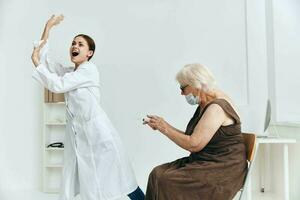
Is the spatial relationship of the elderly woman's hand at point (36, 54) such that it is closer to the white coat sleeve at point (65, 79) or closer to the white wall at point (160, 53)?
the white coat sleeve at point (65, 79)

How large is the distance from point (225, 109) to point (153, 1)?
6.44 ft

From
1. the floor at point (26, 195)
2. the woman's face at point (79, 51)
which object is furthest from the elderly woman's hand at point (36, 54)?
the floor at point (26, 195)

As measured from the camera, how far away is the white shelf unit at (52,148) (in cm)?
329

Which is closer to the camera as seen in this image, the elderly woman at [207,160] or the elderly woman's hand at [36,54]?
the elderly woman at [207,160]

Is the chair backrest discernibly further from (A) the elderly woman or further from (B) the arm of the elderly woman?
(B) the arm of the elderly woman

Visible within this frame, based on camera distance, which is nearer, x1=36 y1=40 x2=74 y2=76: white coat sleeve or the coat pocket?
the coat pocket

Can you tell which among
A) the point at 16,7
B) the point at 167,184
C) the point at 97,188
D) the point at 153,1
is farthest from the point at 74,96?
the point at 16,7

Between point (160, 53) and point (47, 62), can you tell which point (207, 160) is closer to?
point (47, 62)

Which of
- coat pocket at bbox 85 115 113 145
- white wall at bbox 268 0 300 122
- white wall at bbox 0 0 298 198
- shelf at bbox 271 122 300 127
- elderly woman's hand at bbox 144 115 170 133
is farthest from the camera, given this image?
white wall at bbox 0 0 298 198

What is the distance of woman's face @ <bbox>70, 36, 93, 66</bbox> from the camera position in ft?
7.00

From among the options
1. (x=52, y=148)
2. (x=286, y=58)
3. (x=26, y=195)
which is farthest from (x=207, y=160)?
(x=26, y=195)

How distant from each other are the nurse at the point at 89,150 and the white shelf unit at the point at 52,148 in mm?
1272

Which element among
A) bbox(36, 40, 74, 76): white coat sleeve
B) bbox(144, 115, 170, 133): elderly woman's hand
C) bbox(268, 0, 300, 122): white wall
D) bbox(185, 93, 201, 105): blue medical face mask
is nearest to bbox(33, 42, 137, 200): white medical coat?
bbox(36, 40, 74, 76): white coat sleeve

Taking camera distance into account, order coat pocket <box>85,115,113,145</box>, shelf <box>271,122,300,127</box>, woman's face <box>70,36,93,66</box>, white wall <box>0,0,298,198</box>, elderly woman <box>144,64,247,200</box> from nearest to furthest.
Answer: elderly woman <box>144,64,247,200</box>, coat pocket <box>85,115,113,145</box>, woman's face <box>70,36,93,66</box>, shelf <box>271,122,300,127</box>, white wall <box>0,0,298,198</box>
